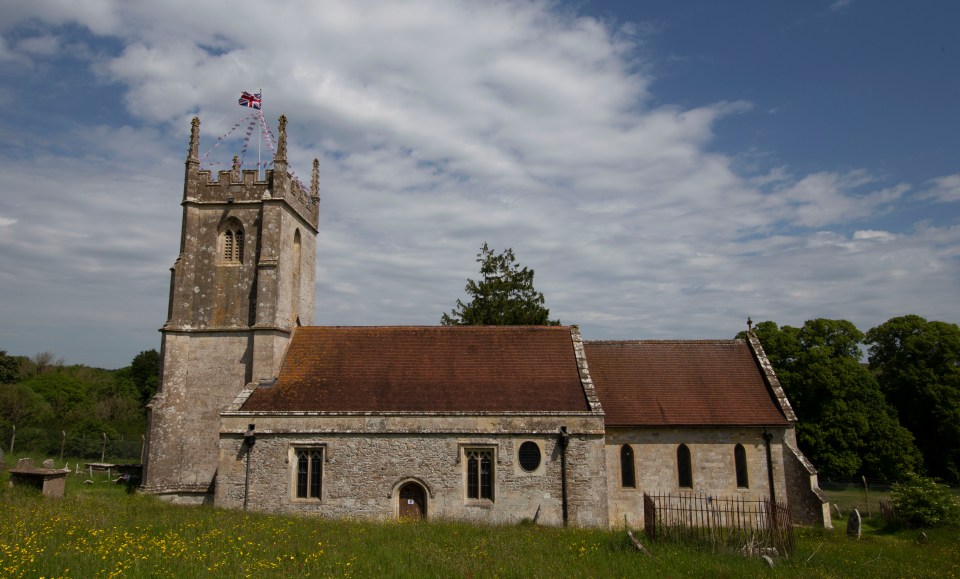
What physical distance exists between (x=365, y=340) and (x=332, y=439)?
4799mm

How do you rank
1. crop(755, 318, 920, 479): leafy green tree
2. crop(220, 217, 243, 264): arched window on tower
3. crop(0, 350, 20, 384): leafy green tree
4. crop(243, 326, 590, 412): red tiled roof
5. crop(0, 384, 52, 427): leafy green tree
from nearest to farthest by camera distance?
crop(243, 326, 590, 412): red tiled roof < crop(220, 217, 243, 264): arched window on tower < crop(755, 318, 920, 479): leafy green tree < crop(0, 384, 52, 427): leafy green tree < crop(0, 350, 20, 384): leafy green tree

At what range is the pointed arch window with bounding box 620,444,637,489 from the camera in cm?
2272

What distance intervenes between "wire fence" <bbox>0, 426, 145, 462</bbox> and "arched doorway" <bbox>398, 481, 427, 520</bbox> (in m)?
23.4

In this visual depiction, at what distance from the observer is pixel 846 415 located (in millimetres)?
35656

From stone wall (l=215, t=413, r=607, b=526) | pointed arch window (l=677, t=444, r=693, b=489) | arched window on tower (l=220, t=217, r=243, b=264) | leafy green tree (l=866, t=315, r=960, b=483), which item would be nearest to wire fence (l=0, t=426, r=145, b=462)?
arched window on tower (l=220, t=217, r=243, b=264)

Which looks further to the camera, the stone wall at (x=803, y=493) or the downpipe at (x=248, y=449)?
the stone wall at (x=803, y=493)

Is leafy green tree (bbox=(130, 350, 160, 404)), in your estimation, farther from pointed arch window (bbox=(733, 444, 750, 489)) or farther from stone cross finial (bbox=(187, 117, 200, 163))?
pointed arch window (bbox=(733, 444, 750, 489))

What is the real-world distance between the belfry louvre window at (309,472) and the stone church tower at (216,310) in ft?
12.1

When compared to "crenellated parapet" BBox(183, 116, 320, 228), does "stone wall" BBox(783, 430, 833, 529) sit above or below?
below

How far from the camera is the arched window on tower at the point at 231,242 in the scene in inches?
1002

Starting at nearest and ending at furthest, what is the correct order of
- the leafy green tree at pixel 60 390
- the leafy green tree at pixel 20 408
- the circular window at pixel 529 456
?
1. the circular window at pixel 529 456
2. the leafy green tree at pixel 20 408
3. the leafy green tree at pixel 60 390

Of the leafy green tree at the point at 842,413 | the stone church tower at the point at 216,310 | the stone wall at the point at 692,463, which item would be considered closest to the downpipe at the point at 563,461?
the stone wall at the point at 692,463

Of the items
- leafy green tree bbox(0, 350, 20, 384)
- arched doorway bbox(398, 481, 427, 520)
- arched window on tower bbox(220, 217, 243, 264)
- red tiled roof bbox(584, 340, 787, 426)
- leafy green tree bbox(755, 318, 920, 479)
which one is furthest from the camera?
leafy green tree bbox(0, 350, 20, 384)

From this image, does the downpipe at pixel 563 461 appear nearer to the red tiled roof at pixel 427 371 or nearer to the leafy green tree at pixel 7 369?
the red tiled roof at pixel 427 371
